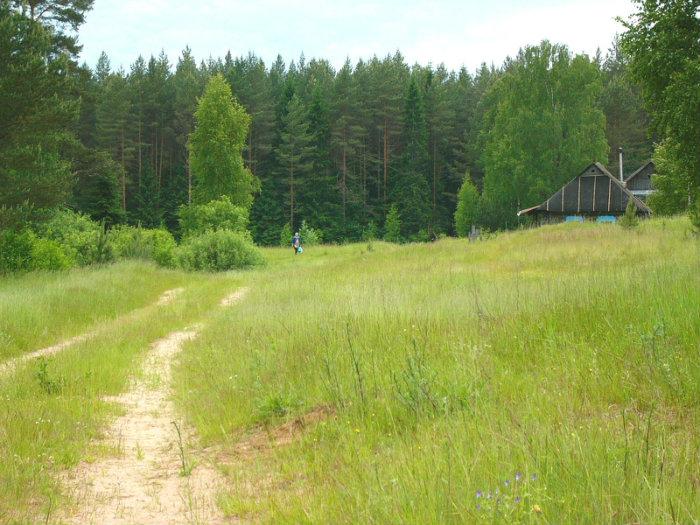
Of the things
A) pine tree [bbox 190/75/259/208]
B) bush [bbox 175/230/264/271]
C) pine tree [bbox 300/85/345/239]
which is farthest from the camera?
pine tree [bbox 300/85/345/239]

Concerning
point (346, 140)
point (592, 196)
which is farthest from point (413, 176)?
point (592, 196)

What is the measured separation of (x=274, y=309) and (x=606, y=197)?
38.6 meters

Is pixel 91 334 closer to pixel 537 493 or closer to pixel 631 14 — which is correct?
pixel 537 493

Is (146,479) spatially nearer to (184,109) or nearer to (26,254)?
(26,254)

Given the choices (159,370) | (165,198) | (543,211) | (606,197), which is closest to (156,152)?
(165,198)

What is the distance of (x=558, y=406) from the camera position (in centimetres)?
381

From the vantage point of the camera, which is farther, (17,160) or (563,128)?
(563,128)

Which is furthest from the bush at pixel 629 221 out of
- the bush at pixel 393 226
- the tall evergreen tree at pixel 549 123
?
the bush at pixel 393 226

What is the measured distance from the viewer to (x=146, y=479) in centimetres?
473

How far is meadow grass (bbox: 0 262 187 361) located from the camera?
11656 millimetres

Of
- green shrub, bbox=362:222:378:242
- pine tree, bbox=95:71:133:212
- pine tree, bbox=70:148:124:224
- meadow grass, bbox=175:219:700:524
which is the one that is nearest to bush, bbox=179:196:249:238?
pine tree, bbox=70:148:124:224

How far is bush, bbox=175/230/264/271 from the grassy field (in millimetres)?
20399

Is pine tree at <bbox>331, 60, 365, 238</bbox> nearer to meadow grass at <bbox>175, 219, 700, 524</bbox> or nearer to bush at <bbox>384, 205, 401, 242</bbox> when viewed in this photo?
bush at <bbox>384, 205, 401, 242</bbox>

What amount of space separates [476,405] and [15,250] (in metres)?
21.3
